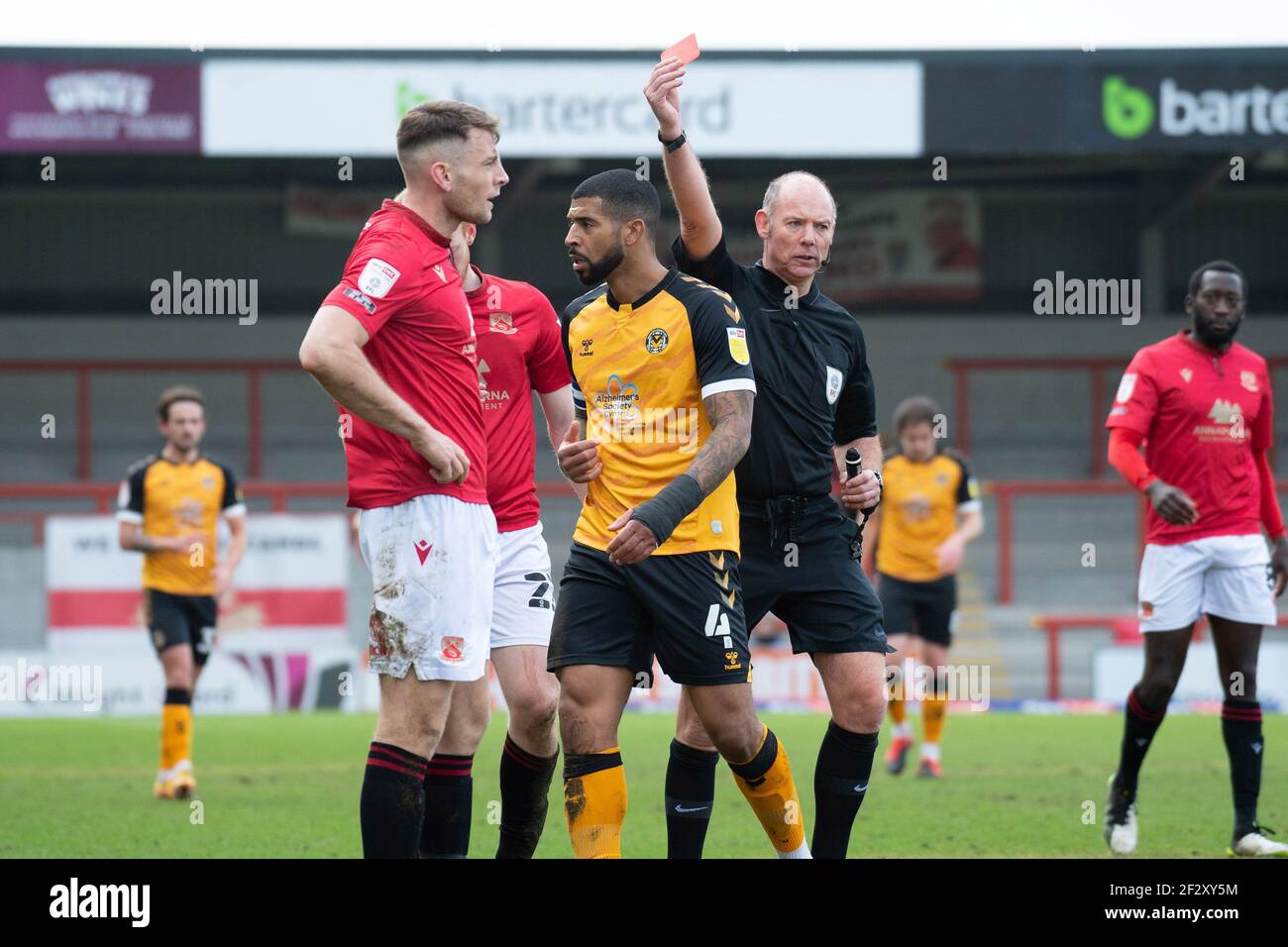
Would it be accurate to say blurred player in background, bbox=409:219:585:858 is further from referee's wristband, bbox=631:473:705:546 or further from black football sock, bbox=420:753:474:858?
referee's wristband, bbox=631:473:705:546

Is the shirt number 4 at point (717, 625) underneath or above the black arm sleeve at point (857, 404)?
underneath

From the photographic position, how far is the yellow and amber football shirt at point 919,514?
1066 cm

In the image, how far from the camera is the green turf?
6.99 meters

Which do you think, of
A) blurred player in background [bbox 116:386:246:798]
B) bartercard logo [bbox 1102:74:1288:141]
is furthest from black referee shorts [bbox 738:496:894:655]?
bartercard logo [bbox 1102:74:1288:141]

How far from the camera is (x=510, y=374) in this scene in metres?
5.78

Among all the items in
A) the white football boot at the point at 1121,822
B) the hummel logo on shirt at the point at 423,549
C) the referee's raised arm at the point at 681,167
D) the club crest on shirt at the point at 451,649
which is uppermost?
the referee's raised arm at the point at 681,167

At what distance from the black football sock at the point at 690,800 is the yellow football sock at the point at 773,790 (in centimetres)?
15

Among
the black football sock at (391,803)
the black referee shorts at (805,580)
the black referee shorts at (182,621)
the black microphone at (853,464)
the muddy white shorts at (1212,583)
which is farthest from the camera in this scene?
the black referee shorts at (182,621)

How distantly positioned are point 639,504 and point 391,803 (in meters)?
1.12
